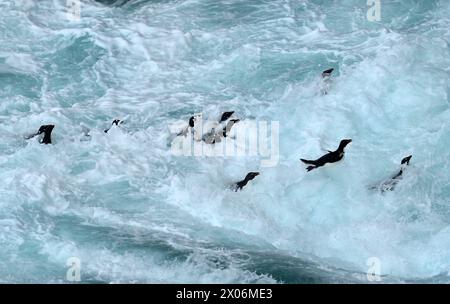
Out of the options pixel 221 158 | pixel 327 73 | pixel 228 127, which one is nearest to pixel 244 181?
pixel 221 158

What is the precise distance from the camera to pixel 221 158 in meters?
11.5

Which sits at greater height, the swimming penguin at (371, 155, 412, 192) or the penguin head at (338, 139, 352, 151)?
the penguin head at (338, 139, 352, 151)

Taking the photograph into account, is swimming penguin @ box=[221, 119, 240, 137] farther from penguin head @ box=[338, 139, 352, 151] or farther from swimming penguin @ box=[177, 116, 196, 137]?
penguin head @ box=[338, 139, 352, 151]

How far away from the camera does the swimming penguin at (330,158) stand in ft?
36.2

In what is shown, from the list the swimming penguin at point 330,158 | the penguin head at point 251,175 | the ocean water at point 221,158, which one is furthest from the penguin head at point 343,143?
the penguin head at point 251,175

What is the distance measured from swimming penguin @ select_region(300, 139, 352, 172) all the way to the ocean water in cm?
11

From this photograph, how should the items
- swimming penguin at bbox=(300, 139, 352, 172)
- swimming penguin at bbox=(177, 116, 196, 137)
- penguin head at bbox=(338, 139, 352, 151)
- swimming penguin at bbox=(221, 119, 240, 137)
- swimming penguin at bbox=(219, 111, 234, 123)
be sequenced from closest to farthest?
swimming penguin at bbox=(300, 139, 352, 172)
penguin head at bbox=(338, 139, 352, 151)
swimming penguin at bbox=(221, 119, 240, 137)
swimming penguin at bbox=(177, 116, 196, 137)
swimming penguin at bbox=(219, 111, 234, 123)

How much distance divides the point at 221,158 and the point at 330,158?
1518mm

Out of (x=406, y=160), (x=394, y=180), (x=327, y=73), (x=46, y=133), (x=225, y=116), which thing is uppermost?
(x=327, y=73)

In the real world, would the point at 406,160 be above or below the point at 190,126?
below

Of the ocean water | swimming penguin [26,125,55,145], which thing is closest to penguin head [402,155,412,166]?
the ocean water

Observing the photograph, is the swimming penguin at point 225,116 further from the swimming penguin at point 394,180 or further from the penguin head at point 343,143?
the swimming penguin at point 394,180

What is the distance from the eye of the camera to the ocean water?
30.5 feet

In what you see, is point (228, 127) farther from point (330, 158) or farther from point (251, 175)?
point (330, 158)
